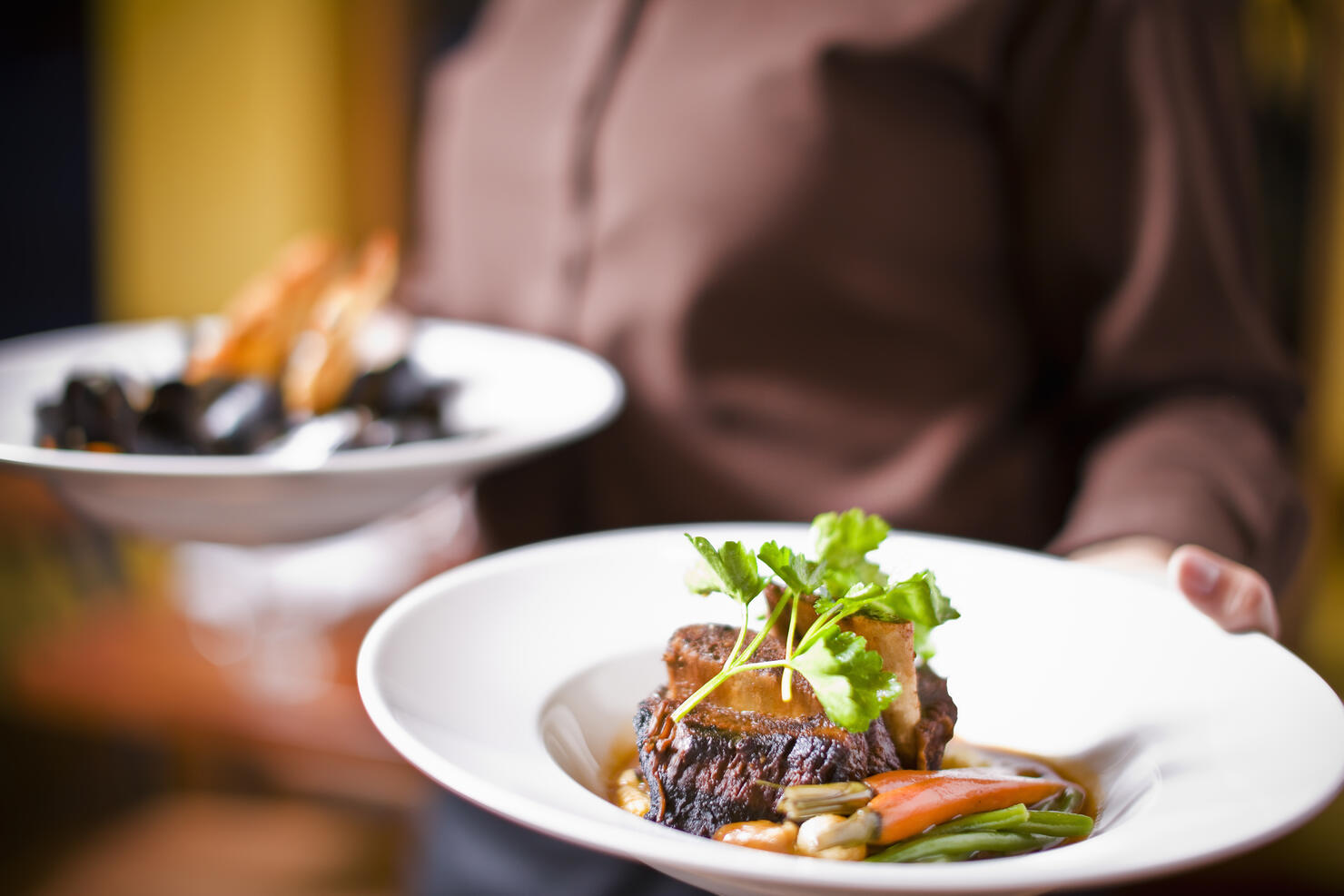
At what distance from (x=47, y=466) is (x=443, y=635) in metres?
0.38

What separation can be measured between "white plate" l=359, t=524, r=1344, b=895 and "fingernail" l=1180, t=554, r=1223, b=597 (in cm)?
4

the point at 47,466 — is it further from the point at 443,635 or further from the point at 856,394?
the point at 856,394

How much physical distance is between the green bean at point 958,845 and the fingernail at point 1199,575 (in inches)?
6.6

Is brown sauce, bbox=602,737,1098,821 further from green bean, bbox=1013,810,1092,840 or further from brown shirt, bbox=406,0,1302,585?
brown shirt, bbox=406,0,1302,585

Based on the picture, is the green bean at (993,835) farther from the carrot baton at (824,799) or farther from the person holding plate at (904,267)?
the person holding plate at (904,267)

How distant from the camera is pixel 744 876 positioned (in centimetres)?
40

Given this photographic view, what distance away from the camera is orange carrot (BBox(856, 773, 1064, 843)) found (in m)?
0.51

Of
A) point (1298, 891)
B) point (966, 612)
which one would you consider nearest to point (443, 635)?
point (966, 612)

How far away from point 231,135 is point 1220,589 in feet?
11.8

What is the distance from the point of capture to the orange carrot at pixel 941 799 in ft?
1.68

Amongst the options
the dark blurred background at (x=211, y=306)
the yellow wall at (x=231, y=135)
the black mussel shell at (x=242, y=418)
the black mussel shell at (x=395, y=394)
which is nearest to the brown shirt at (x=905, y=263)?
the black mussel shell at (x=395, y=394)

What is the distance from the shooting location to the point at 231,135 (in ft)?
11.5

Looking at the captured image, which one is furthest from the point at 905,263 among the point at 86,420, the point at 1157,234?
the point at 86,420

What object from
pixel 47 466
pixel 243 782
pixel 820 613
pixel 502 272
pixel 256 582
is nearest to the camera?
pixel 820 613
